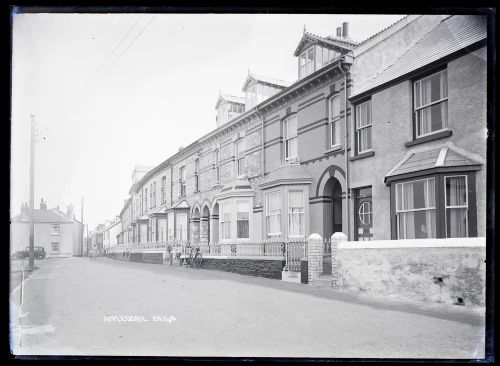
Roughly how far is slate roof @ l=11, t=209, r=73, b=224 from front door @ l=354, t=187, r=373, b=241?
8157mm

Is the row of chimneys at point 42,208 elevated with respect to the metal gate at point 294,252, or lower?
elevated

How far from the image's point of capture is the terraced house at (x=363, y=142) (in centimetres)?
991

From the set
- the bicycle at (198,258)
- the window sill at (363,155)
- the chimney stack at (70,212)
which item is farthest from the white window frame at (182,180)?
the chimney stack at (70,212)

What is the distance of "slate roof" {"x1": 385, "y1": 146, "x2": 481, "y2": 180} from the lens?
9.97 meters

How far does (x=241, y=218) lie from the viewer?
19562 mm

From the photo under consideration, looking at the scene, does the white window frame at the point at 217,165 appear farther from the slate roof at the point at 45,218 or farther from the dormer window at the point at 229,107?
the slate roof at the point at 45,218

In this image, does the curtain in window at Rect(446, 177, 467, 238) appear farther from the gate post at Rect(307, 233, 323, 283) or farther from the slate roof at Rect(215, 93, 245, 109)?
the slate roof at Rect(215, 93, 245, 109)

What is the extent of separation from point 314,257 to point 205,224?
1126cm

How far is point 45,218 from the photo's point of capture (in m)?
9.59

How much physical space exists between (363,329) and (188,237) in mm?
18846

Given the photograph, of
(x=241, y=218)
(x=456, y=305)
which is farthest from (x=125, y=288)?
(x=456, y=305)

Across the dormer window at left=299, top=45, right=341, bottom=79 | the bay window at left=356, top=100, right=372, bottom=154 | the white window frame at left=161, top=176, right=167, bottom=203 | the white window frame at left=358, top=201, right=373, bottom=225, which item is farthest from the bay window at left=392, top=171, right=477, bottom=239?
the white window frame at left=161, top=176, right=167, bottom=203

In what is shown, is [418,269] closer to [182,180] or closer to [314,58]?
[314,58]

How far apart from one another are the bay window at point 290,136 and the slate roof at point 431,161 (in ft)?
18.3
